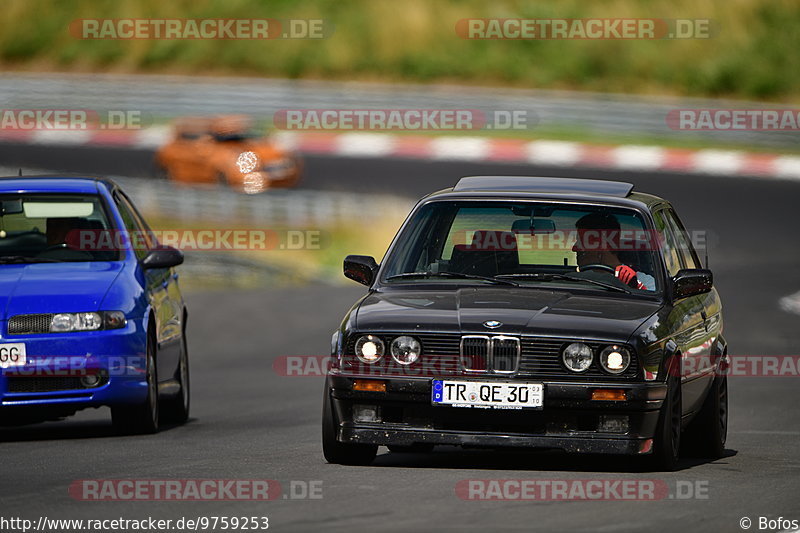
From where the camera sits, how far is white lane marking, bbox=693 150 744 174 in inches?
1180

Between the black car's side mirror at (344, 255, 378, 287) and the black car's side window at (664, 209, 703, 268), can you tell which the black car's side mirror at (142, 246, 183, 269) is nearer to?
the black car's side mirror at (344, 255, 378, 287)

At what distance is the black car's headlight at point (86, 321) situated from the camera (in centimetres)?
1024

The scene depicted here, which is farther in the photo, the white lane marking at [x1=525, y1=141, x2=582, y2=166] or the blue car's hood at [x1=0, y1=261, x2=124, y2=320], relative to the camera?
the white lane marking at [x1=525, y1=141, x2=582, y2=166]

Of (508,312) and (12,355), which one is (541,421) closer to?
(508,312)

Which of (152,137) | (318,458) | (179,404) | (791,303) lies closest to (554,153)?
(152,137)

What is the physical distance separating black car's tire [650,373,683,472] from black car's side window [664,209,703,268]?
1707 mm

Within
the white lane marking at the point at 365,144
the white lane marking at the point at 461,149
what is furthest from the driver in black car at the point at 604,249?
the white lane marking at the point at 365,144

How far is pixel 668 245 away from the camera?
9.66m

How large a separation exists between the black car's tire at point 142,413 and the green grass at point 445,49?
29819 mm

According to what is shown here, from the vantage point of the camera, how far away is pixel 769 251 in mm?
23719

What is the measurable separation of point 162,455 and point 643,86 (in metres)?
32.0

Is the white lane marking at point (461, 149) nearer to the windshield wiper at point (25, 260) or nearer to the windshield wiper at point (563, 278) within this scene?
the windshield wiper at point (25, 260)

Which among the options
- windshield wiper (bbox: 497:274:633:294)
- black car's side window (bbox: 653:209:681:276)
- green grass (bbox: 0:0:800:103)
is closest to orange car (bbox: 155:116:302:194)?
green grass (bbox: 0:0:800:103)

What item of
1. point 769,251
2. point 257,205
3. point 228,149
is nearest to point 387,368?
point 769,251
